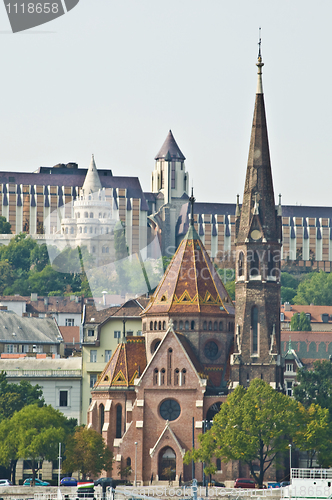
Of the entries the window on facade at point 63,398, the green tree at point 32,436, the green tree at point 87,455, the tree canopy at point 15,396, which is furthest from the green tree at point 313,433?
the window on facade at point 63,398

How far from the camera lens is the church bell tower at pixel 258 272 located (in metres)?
124

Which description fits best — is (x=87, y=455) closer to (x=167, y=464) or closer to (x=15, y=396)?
(x=167, y=464)

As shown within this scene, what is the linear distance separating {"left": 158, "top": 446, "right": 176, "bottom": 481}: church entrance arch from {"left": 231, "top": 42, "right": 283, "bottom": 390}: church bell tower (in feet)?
26.5

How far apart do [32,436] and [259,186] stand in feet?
99.4

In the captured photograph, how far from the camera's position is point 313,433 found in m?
120

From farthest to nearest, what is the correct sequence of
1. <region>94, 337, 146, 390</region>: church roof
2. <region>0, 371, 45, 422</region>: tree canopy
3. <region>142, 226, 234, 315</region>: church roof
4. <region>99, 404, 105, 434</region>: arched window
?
<region>0, 371, 45, 422</region>: tree canopy, <region>142, 226, 234, 315</region>: church roof, <region>99, 404, 105, 434</region>: arched window, <region>94, 337, 146, 390</region>: church roof

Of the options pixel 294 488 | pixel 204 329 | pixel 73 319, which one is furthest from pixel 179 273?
pixel 73 319

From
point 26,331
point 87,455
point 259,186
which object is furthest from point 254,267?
point 26,331

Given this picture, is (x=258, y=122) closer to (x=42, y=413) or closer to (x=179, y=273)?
(x=179, y=273)

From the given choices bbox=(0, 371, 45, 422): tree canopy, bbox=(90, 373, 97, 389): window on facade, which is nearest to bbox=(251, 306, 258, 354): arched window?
bbox=(0, 371, 45, 422): tree canopy

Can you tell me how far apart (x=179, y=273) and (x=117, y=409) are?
13240mm

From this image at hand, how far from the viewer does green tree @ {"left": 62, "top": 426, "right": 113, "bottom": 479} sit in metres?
116

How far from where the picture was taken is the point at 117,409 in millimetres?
127688

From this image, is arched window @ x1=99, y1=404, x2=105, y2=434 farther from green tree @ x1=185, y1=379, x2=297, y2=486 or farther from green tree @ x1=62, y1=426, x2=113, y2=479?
green tree @ x1=185, y1=379, x2=297, y2=486
